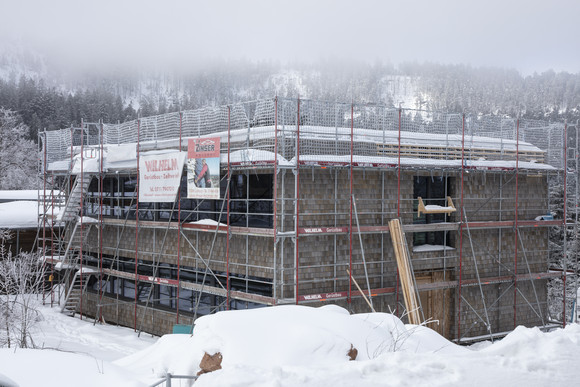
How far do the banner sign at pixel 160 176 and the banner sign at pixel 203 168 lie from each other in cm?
43

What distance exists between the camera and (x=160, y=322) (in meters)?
23.1

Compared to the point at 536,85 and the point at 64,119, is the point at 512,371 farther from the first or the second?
the point at 536,85

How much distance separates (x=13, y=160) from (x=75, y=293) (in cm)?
3641

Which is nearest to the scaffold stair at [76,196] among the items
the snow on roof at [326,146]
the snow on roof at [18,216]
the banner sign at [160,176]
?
the snow on roof at [326,146]

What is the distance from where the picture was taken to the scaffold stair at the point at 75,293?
25703mm

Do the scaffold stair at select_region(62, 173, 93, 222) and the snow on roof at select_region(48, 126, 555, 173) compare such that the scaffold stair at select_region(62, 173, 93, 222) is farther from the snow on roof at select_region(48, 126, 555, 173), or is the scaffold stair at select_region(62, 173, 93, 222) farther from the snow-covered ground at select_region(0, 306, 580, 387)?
the snow-covered ground at select_region(0, 306, 580, 387)

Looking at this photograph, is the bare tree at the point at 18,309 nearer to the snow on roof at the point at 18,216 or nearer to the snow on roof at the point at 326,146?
the snow on roof at the point at 18,216

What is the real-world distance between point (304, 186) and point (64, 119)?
73404mm

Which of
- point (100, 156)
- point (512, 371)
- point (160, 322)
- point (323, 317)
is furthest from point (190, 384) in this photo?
point (100, 156)

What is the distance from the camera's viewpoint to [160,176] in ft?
72.4

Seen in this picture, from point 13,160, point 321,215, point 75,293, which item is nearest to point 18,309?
point 75,293

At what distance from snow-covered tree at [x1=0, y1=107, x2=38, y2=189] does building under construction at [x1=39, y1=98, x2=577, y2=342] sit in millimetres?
33943

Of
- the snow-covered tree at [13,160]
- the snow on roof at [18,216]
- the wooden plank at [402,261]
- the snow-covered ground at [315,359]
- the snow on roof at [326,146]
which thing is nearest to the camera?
the snow-covered ground at [315,359]

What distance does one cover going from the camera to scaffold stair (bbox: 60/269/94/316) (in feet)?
84.3
